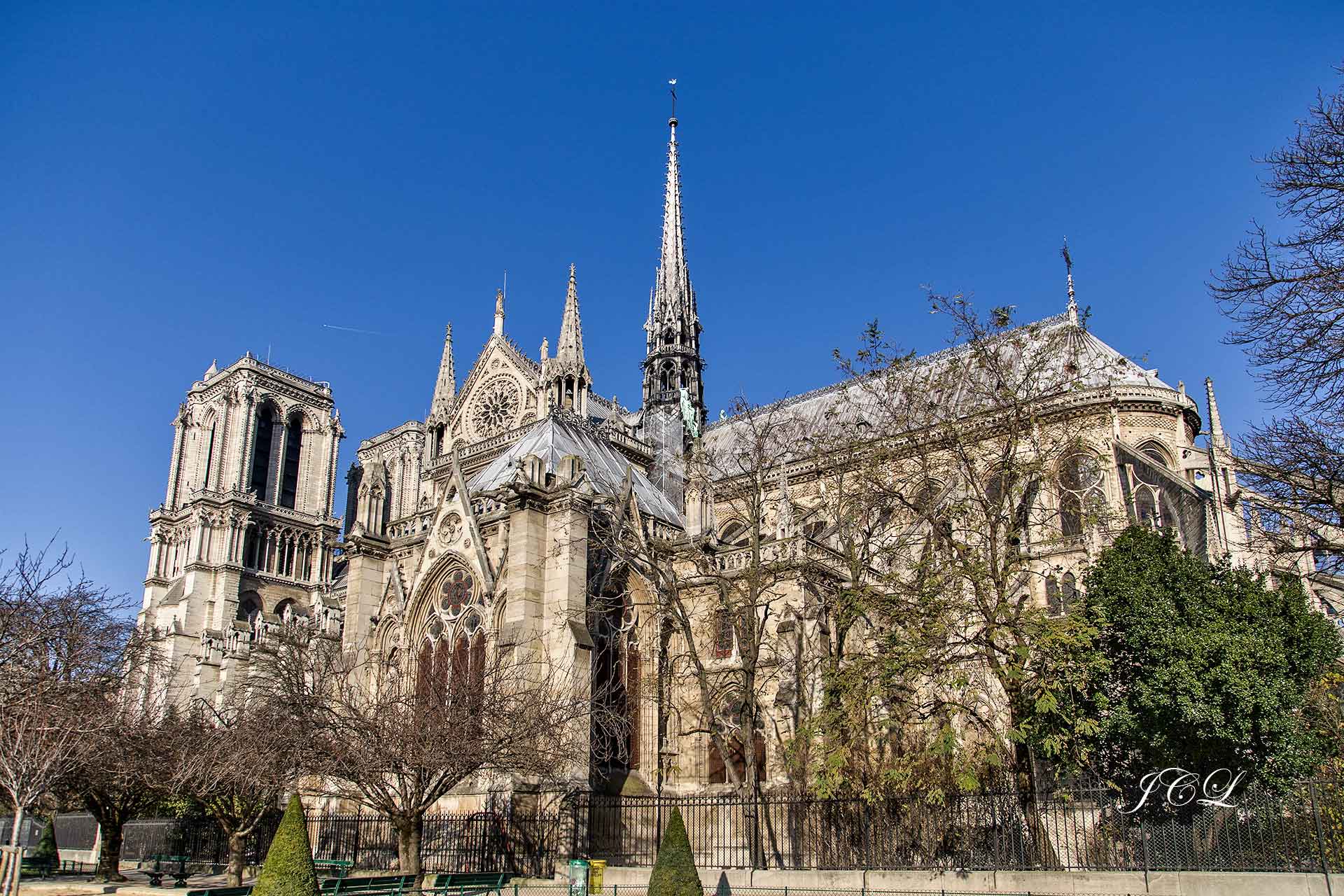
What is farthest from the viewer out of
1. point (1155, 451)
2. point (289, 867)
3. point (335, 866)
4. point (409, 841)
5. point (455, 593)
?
point (1155, 451)

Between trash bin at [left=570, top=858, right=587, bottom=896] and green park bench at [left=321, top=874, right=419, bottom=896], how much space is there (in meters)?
2.75

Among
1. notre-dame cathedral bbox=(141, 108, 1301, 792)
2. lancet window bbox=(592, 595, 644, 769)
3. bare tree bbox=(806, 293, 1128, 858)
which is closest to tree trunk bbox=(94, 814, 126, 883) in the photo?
notre-dame cathedral bbox=(141, 108, 1301, 792)

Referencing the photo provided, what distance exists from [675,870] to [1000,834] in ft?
20.4

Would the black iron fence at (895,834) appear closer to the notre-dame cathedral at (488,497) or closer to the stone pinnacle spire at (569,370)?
the notre-dame cathedral at (488,497)

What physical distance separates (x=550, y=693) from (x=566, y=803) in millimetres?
2364

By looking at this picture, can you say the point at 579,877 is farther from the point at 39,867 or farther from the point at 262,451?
the point at 262,451

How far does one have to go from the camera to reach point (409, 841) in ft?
66.6

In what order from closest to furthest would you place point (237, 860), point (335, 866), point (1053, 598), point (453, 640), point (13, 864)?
point (13, 864)
point (237, 860)
point (335, 866)
point (453, 640)
point (1053, 598)

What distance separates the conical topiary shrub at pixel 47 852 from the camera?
29.2 m

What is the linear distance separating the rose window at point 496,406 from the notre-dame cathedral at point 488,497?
0.10 metres

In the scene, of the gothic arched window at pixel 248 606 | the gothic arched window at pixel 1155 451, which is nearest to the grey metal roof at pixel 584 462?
the gothic arched window at pixel 1155 451

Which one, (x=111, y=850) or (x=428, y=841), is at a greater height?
(x=428, y=841)

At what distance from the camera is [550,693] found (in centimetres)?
2377

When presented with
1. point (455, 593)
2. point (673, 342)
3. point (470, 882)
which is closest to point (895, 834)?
point (470, 882)
